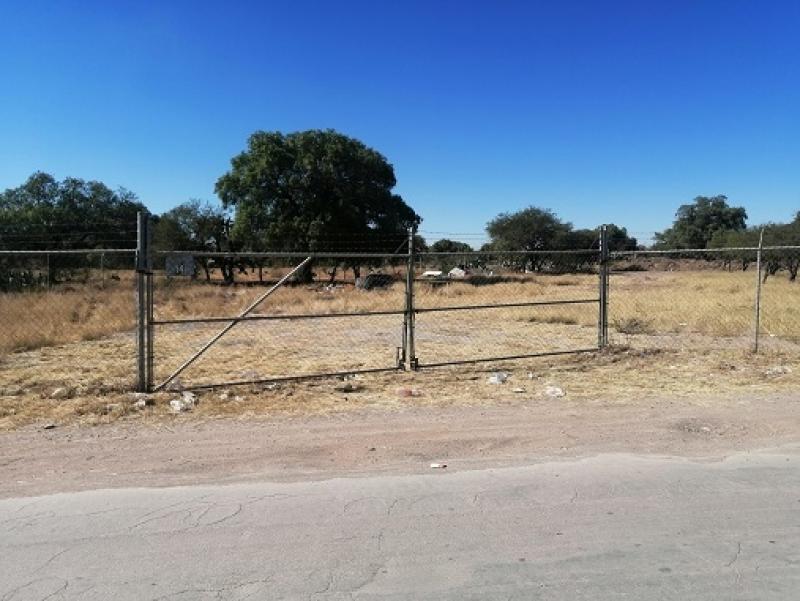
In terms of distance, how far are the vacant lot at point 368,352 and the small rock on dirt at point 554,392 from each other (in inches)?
4.5

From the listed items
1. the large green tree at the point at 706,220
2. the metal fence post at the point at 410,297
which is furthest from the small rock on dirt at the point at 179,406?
the large green tree at the point at 706,220

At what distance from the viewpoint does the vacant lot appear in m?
8.36

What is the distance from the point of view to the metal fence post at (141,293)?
7836 mm

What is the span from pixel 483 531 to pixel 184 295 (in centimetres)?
2455

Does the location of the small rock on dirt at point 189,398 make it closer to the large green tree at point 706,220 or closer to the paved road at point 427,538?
the paved road at point 427,538

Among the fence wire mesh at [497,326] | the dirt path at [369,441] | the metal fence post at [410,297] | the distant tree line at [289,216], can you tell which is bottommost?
the dirt path at [369,441]

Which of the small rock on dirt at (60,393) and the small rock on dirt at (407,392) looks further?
the small rock on dirt at (407,392)

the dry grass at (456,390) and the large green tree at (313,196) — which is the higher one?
the large green tree at (313,196)

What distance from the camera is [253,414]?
7.47 metres

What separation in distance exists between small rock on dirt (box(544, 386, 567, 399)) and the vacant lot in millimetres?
113

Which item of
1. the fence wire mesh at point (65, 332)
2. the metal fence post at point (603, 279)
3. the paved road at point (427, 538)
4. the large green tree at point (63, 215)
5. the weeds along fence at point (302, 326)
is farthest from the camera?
the large green tree at point (63, 215)

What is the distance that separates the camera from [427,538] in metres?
4.00

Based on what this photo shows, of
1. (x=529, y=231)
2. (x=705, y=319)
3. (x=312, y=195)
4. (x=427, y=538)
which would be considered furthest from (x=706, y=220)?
(x=427, y=538)

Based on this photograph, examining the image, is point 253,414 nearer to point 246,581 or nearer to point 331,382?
point 331,382
